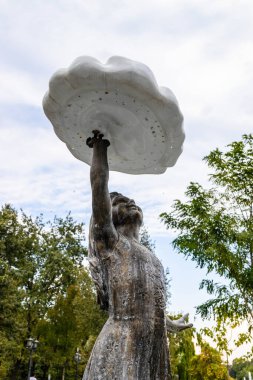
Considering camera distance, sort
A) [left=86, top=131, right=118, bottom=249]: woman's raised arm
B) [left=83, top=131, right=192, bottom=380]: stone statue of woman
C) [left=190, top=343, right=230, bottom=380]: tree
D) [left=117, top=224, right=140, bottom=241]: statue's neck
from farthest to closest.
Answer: [left=190, top=343, right=230, bottom=380]: tree
[left=117, top=224, right=140, bottom=241]: statue's neck
[left=86, top=131, right=118, bottom=249]: woman's raised arm
[left=83, top=131, right=192, bottom=380]: stone statue of woman

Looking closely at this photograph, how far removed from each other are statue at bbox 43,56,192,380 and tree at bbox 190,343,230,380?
1980cm

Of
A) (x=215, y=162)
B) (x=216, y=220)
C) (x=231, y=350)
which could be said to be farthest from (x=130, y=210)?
(x=231, y=350)

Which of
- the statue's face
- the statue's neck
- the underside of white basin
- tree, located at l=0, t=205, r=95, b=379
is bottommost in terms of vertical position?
the statue's neck

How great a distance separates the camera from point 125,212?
11.0ft

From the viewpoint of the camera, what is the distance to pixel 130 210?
3.38 m

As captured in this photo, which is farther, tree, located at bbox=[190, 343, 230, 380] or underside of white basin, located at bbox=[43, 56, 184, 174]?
tree, located at bbox=[190, 343, 230, 380]

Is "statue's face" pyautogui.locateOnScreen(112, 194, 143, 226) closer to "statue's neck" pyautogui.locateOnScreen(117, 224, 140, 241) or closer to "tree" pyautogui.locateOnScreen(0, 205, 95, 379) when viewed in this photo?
"statue's neck" pyautogui.locateOnScreen(117, 224, 140, 241)

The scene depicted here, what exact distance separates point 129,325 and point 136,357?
0.63 ft

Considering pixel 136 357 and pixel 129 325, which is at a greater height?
pixel 129 325

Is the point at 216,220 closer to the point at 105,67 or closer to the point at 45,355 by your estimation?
the point at 105,67

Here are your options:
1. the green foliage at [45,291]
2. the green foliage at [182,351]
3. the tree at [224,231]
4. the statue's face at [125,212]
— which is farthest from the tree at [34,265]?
the statue's face at [125,212]

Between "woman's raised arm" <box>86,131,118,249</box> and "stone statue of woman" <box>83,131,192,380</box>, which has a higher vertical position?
"woman's raised arm" <box>86,131,118,249</box>

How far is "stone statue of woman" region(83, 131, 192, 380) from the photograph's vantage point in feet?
8.52

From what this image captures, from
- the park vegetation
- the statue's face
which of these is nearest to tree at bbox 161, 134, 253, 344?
the park vegetation
